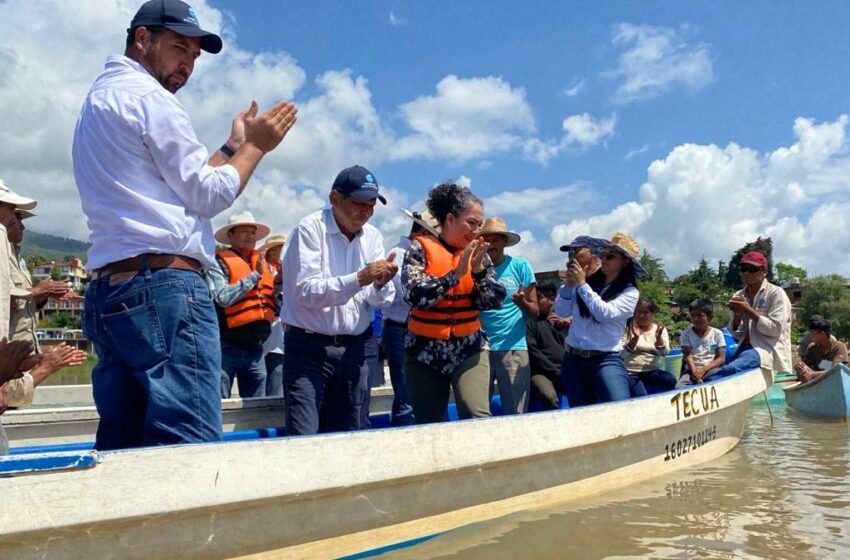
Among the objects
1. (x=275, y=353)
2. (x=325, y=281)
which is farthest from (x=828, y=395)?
(x=325, y=281)

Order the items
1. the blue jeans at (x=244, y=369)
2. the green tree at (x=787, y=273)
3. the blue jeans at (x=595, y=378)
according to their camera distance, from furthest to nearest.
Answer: the green tree at (x=787, y=273), the blue jeans at (x=244, y=369), the blue jeans at (x=595, y=378)

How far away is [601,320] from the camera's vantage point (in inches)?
188

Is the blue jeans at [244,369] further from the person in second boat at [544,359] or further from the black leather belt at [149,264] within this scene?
the black leather belt at [149,264]

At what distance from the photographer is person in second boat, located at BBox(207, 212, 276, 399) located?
17.6 feet

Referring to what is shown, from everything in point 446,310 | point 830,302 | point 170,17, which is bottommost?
point 446,310

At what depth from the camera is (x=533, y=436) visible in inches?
144

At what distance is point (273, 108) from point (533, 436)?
2.19m

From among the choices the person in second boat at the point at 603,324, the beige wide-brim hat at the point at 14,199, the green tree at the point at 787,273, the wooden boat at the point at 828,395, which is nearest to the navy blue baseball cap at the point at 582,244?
the person in second boat at the point at 603,324

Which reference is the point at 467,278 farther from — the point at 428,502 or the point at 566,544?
the point at 566,544

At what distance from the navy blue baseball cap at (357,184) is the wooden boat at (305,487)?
1285mm

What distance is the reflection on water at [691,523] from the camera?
335 centimetres

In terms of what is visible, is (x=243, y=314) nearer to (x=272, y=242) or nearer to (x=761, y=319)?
(x=272, y=242)

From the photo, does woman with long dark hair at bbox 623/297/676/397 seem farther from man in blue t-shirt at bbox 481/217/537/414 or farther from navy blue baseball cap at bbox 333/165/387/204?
navy blue baseball cap at bbox 333/165/387/204

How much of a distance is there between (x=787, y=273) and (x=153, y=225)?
321ft
